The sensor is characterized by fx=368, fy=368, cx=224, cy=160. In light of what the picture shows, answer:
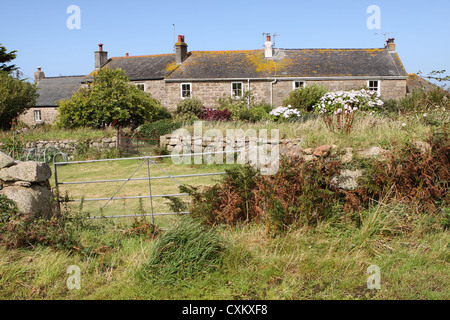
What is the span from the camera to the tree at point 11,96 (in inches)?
806

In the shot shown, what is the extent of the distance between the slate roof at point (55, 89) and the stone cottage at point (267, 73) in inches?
367

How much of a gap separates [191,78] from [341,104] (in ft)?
50.0

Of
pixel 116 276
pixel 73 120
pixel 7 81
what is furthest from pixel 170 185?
pixel 7 81

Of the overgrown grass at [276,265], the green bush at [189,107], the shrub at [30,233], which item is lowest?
the overgrown grass at [276,265]

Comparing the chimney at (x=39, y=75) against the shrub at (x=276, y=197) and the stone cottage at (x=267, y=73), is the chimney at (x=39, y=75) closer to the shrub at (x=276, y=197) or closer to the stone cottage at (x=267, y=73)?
the stone cottage at (x=267, y=73)

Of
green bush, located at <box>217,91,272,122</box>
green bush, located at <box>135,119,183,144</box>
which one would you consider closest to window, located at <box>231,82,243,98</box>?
green bush, located at <box>217,91,272,122</box>

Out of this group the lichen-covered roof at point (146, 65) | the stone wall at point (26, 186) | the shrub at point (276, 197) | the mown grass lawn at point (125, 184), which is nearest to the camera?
the shrub at point (276, 197)

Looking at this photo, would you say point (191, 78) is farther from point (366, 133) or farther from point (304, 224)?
point (304, 224)

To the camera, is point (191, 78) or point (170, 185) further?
point (191, 78)

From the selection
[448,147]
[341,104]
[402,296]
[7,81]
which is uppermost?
[7,81]

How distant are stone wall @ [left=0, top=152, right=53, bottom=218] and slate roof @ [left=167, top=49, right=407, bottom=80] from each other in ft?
69.0

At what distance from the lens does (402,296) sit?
3.74 meters

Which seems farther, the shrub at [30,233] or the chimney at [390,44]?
the chimney at [390,44]

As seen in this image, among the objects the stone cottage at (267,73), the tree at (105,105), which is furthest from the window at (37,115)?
the tree at (105,105)
